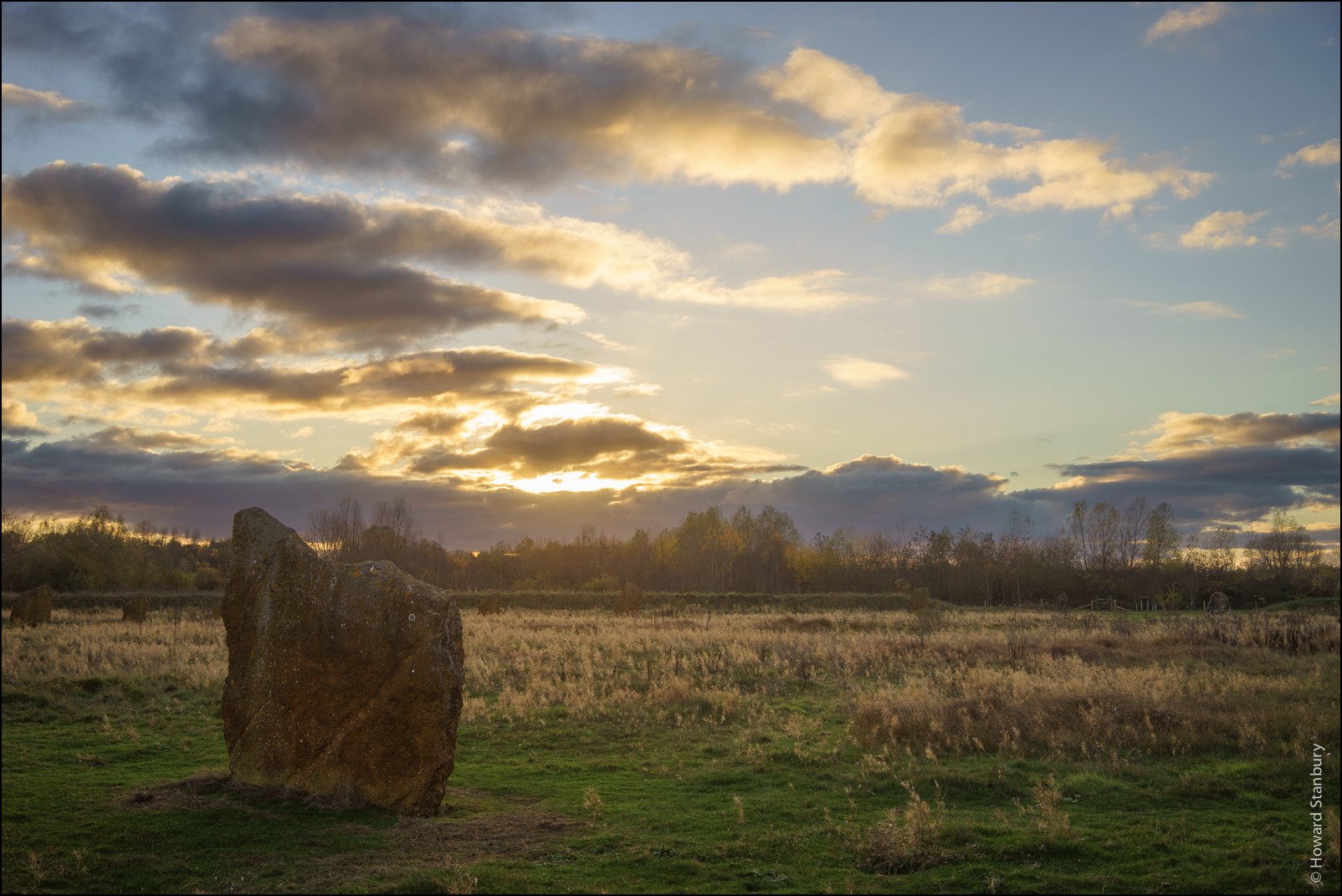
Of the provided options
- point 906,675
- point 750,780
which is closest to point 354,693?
point 750,780

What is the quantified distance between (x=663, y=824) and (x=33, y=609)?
4031cm

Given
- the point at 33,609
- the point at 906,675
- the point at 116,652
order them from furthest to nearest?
the point at 33,609 → the point at 116,652 → the point at 906,675

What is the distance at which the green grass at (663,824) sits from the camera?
853cm

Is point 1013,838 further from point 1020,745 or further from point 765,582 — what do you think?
point 765,582

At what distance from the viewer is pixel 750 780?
13.2 meters

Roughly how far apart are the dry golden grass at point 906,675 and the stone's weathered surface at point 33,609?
194 centimetres

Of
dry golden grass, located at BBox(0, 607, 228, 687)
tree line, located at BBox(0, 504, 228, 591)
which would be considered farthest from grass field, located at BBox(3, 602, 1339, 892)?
tree line, located at BBox(0, 504, 228, 591)

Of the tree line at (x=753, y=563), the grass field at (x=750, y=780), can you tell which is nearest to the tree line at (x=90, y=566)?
the tree line at (x=753, y=563)

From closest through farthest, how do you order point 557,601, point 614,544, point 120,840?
1. point 120,840
2. point 557,601
3. point 614,544

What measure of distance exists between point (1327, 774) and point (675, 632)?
23.3m

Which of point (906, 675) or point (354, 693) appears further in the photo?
point (906, 675)

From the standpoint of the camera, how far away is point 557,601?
6888 cm

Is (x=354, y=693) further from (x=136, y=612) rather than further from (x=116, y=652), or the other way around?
(x=136, y=612)

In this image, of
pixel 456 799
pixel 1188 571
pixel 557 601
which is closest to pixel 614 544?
pixel 557 601
